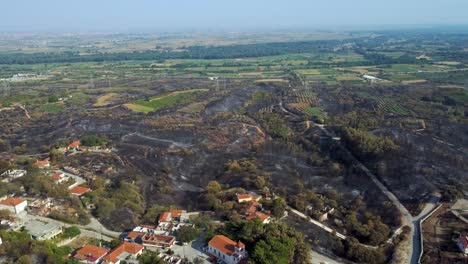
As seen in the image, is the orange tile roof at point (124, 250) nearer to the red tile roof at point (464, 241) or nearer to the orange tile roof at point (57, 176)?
the orange tile roof at point (57, 176)

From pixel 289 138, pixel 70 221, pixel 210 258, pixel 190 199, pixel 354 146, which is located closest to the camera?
pixel 210 258

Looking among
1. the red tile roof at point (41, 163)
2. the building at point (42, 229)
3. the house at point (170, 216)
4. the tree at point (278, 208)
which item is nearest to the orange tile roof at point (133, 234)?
the house at point (170, 216)

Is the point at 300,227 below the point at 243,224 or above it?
below

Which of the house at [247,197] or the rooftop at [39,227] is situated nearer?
the rooftop at [39,227]

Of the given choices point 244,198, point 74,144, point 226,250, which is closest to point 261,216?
point 244,198

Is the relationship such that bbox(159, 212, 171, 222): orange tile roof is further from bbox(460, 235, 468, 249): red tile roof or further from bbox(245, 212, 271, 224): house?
bbox(460, 235, 468, 249): red tile roof

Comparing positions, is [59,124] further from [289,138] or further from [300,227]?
[300,227]

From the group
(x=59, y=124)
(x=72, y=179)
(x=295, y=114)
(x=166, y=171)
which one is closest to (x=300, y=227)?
(x=166, y=171)
